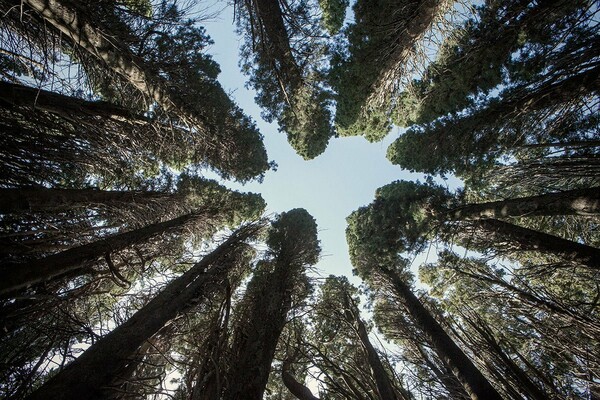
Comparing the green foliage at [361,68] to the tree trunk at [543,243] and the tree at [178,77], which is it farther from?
the tree trunk at [543,243]

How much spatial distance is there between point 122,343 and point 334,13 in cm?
1057

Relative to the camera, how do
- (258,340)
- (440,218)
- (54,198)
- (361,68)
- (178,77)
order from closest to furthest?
(258,340) < (54,198) < (178,77) < (361,68) < (440,218)

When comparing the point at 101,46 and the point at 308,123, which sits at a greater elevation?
the point at 308,123

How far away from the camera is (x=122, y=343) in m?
4.26

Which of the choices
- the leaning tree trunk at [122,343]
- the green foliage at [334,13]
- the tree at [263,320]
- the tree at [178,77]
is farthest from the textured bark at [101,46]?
the green foliage at [334,13]

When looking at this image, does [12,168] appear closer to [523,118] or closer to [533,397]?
[533,397]

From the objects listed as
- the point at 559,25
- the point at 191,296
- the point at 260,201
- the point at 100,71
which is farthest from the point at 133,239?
the point at 559,25

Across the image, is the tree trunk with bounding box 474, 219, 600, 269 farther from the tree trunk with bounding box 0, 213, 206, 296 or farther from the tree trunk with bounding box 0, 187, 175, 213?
the tree trunk with bounding box 0, 187, 175, 213

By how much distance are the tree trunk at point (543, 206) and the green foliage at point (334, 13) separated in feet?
24.0

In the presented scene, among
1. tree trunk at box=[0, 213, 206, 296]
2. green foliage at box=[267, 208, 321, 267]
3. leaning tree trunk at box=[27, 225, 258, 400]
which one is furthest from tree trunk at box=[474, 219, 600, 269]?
tree trunk at box=[0, 213, 206, 296]

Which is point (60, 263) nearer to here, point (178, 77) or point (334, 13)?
point (178, 77)

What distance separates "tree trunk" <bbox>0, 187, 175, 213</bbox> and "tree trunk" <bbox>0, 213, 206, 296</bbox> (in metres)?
0.85

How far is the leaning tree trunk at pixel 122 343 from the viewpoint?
327 cm

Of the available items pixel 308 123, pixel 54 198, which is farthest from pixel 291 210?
pixel 54 198
